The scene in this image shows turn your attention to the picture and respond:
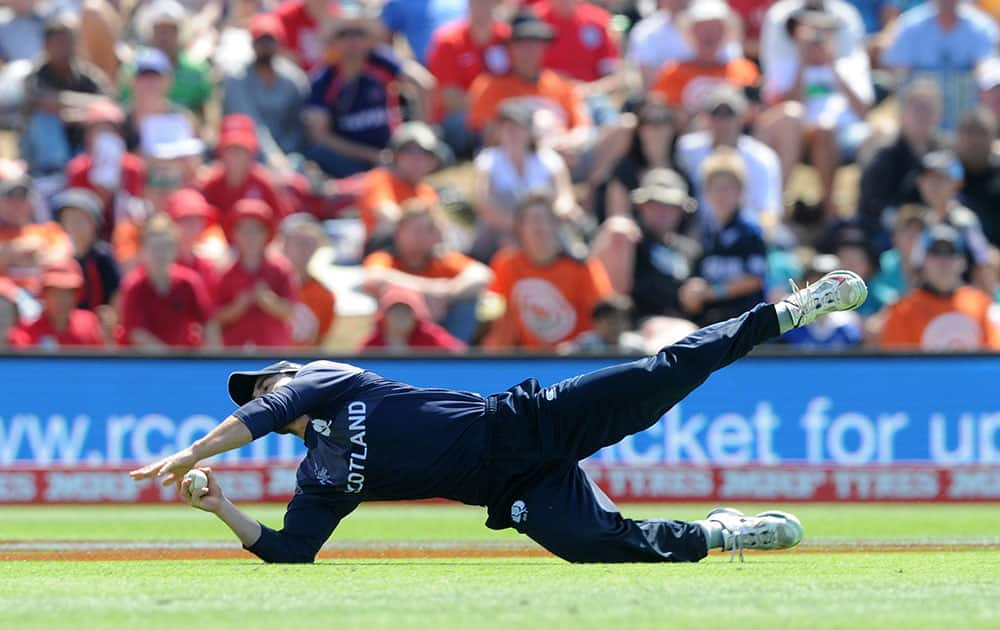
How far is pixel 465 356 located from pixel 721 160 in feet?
8.18

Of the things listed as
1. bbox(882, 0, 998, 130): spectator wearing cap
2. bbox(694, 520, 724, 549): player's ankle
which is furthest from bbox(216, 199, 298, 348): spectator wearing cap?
bbox(694, 520, 724, 549): player's ankle

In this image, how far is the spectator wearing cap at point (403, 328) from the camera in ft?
44.4

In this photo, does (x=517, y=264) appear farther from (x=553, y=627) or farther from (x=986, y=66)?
(x=553, y=627)

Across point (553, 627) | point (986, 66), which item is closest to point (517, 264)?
point (986, 66)

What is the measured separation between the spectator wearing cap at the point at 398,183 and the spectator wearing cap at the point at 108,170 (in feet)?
6.15

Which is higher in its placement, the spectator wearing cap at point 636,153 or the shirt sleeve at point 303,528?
the spectator wearing cap at point 636,153

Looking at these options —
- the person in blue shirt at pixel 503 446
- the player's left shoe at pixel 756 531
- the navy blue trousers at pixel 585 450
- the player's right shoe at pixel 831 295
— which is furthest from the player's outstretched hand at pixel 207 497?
the player's right shoe at pixel 831 295

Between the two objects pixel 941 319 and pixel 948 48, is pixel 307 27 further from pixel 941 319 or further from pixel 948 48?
pixel 941 319

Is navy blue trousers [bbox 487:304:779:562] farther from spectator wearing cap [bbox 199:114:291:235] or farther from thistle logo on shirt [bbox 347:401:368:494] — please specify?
spectator wearing cap [bbox 199:114:291:235]

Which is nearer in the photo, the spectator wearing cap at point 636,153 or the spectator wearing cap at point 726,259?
the spectator wearing cap at point 726,259

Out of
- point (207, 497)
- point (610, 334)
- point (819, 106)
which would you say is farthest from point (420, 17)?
point (207, 497)

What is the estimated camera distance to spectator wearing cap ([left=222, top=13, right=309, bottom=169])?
15836mm

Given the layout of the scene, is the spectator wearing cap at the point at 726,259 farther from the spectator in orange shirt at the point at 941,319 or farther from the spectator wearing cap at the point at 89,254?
the spectator wearing cap at the point at 89,254

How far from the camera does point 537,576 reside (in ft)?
24.0
